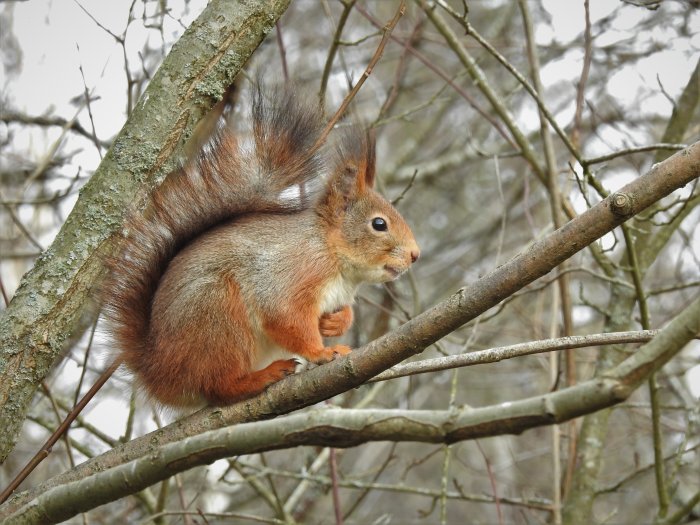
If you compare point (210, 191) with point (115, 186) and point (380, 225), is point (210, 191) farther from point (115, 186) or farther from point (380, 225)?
point (380, 225)

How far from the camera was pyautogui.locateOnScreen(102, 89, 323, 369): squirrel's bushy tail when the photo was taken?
278 centimetres

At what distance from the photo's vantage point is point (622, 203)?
67.4 inches

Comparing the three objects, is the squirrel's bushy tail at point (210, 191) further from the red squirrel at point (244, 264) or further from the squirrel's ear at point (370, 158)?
the squirrel's ear at point (370, 158)

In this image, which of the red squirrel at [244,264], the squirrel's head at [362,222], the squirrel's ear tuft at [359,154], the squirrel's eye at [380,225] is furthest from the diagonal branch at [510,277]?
the squirrel's ear tuft at [359,154]

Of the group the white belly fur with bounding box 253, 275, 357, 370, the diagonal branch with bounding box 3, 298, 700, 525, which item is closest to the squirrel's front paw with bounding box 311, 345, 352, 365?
the white belly fur with bounding box 253, 275, 357, 370

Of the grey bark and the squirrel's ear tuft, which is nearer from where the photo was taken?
the grey bark

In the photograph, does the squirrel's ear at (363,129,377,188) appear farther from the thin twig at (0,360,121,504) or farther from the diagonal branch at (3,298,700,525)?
the diagonal branch at (3,298,700,525)

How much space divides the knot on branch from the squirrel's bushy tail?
1411 mm

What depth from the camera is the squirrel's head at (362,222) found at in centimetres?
327

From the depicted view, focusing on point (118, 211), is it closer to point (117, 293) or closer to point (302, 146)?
point (117, 293)

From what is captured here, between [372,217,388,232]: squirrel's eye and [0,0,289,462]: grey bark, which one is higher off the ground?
[372,217,388,232]: squirrel's eye

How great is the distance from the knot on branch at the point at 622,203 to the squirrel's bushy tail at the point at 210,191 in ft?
4.63

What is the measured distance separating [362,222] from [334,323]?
47 cm

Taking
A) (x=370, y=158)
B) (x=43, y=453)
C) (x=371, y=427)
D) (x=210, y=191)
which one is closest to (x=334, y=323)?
(x=210, y=191)
